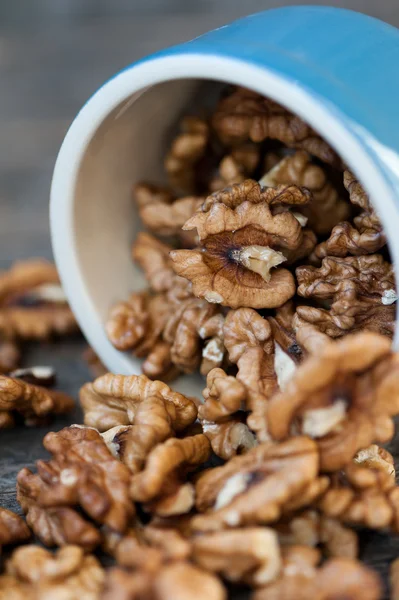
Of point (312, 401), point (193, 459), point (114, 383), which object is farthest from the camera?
point (114, 383)

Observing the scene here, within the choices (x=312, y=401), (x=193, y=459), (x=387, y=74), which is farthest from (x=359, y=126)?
(x=193, y=459)

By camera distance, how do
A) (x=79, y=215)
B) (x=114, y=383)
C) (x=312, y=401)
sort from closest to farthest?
(x=312, y=401), (x=114, y=383), (x=79, y=215)

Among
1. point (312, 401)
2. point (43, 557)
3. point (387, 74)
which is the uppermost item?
point (387, 74)

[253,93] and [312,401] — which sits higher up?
[253,93]

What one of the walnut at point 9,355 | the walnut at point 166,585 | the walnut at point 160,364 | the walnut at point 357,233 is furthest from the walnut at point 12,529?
the walnut at point 357,233

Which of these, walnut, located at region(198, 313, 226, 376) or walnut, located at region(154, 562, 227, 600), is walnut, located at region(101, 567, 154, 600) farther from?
walnut, located at region(198, 313, 226, 376)

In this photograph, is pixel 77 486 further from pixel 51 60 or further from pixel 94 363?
pixel 51 60

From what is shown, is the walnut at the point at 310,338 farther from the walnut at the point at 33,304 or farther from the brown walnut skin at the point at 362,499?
the walnut at the point at 33,304

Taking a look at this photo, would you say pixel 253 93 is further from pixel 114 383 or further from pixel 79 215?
pixel 114 383
